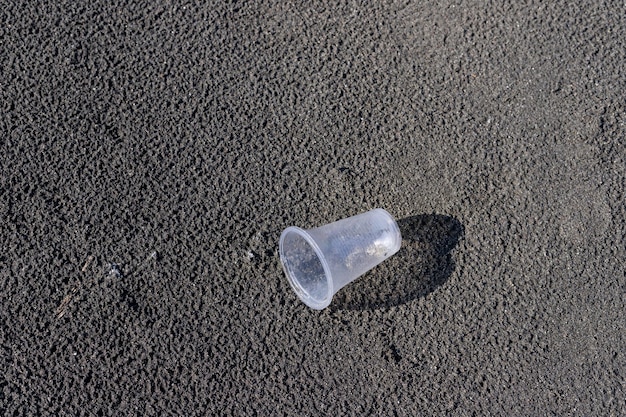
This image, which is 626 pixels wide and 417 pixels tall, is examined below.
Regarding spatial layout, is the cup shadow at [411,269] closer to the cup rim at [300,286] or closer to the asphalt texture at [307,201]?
the asphalt texture at [307,201]

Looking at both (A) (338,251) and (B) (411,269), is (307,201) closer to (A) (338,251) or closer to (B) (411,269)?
(A) (338,251)

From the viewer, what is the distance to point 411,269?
2543 mm

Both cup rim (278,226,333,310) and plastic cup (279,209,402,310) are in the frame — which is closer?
cup rim (278,226,333,310)

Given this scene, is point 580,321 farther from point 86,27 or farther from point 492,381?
point 86,27

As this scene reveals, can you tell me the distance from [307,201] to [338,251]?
349 millimetres

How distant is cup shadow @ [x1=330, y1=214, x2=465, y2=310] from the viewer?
2.51m

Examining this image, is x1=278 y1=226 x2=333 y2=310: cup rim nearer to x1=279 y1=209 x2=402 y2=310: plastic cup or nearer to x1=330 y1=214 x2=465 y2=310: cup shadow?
x1=279 y1=209 x2=402 y2=310: plastic cup

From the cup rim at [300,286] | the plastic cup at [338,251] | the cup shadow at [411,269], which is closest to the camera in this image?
the cup rim at [300,286]

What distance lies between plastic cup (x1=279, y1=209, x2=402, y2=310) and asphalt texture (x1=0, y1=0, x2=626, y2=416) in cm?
9

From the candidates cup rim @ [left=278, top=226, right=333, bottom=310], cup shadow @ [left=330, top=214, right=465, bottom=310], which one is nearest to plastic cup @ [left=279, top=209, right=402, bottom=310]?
cup rim @ [left=278, top=226, right=333, bottom=310]

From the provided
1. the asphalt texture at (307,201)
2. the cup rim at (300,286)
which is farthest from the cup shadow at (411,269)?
the cup rim at (300,286)

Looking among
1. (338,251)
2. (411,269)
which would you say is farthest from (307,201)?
(411,269)

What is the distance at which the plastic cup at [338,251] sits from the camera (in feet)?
7.66

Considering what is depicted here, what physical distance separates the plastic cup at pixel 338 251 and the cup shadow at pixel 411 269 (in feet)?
0.35
